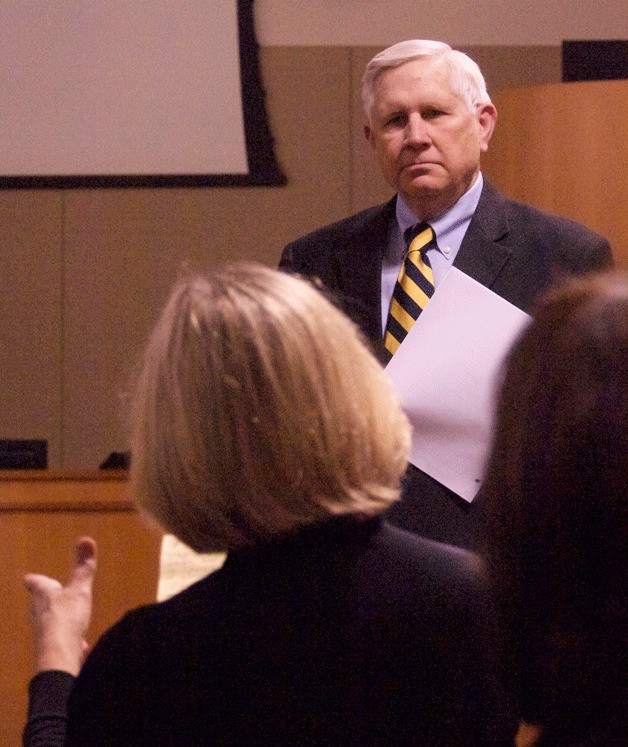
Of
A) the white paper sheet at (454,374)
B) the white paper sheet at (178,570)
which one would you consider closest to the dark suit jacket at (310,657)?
the white paper sheet at (178,570)

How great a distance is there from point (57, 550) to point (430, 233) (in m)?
1.16

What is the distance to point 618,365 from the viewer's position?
0.83 meters

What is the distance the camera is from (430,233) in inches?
72.4

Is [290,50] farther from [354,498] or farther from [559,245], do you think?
[354,498]

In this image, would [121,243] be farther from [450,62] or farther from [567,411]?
[567,411]

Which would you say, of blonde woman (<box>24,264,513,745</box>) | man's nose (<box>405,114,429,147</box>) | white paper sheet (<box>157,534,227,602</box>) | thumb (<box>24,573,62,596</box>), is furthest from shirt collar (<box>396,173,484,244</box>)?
thumb (<box>24,573,62,596</box>)

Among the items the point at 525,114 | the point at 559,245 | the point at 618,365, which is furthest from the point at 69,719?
the point at 525,114

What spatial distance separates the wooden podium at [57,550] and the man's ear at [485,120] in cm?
109

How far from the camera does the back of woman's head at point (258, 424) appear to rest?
3.46ft

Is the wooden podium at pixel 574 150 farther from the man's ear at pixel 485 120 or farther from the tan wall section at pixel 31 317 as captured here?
the tan wall section at pixel 31 317

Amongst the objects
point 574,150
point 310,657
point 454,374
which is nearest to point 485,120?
point 454,374

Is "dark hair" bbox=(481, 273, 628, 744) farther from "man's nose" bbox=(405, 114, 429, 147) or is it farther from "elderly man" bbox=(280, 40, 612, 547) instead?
"man's nose" bbox=(405, 114, 429, 147)

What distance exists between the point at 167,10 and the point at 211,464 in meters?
2.75

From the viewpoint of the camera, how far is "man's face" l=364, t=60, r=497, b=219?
184cm
